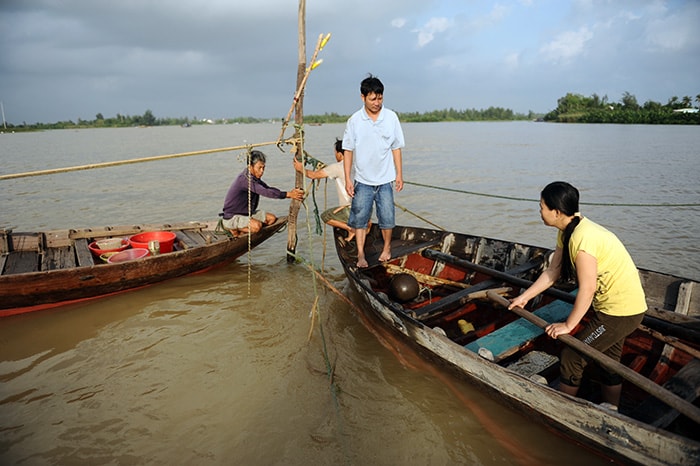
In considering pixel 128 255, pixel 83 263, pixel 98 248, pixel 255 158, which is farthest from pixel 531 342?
pixel 98 248

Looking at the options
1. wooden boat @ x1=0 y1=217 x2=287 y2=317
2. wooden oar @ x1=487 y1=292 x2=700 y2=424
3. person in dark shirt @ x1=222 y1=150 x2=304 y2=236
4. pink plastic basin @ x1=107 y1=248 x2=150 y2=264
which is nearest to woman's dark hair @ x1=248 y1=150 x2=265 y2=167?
person in dark shirt @ x1=222 y1=150 x2=304 y2=236

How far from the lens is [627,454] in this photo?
2.36 meters

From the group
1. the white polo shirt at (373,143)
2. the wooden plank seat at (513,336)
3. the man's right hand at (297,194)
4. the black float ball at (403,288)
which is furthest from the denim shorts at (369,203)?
the wooden plank seat at (513,336)

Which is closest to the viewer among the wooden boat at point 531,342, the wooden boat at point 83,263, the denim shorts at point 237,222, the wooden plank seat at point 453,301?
the wooden boat at point 531,342

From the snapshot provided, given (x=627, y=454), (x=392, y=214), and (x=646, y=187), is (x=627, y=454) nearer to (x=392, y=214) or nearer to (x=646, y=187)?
(x=392, y=214)

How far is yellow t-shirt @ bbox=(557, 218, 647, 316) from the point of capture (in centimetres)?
259

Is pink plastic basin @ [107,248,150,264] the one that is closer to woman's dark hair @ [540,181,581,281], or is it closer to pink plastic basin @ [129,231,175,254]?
pink plastic basin @ [129,231,175,254]

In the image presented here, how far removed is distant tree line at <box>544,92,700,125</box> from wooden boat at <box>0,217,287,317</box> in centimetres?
5707

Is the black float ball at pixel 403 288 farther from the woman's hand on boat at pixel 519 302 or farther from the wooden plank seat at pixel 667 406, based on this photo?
the wooden plank seat at pixel 667 406

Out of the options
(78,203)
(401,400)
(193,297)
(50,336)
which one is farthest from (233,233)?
(78,203)

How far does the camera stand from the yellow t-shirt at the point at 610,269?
2588mm

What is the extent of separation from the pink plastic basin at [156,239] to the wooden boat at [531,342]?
2626mm

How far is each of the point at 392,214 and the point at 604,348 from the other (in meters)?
2.85

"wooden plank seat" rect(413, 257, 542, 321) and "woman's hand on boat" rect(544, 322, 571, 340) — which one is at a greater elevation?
"woman's hand on boat" rect(544, 322, 571, 340)
